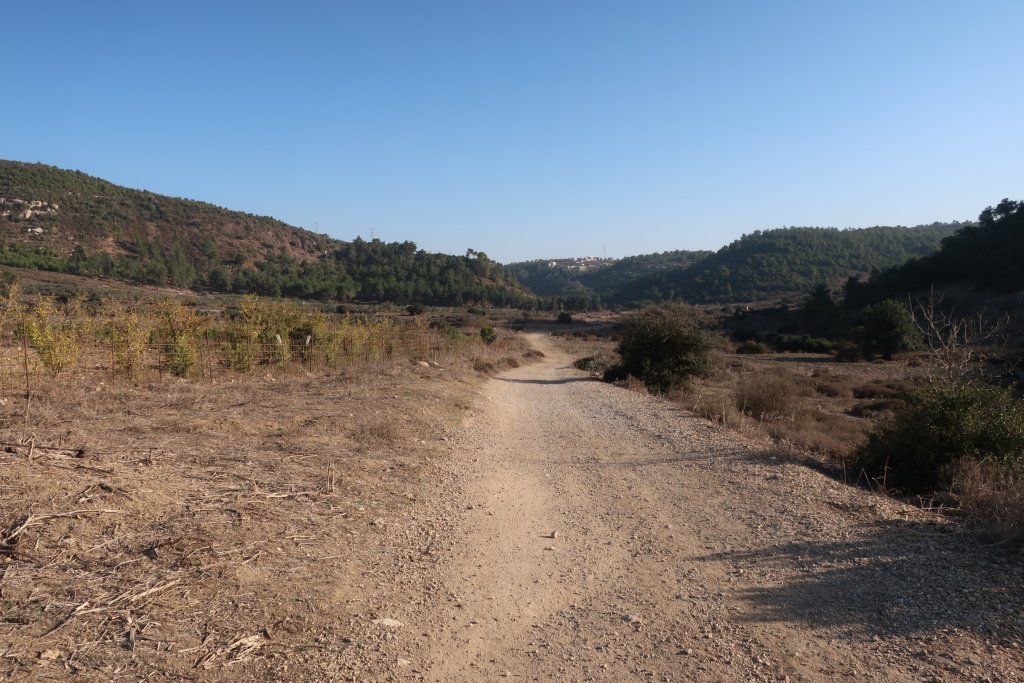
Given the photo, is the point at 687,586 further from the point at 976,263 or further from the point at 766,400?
the point at 976,263

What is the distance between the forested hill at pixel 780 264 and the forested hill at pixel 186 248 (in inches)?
1468

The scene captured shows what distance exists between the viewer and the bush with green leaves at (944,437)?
777 cm

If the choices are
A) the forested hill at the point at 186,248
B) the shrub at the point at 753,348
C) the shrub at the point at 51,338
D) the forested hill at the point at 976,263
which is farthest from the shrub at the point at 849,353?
the forested hill at the point at 186,248

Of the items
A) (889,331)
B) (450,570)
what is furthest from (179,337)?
(889,331)

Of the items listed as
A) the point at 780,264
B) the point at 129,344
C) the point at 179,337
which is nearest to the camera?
the point at 129,344

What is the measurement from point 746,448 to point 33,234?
206 ft

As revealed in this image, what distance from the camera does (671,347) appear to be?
22.3 meters

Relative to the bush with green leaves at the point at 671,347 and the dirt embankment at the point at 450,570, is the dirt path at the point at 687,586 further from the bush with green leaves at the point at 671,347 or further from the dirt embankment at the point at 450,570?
the bush with green leaves at the point at 671,347

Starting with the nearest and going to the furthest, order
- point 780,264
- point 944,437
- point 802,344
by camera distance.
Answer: point 944,437
point 802,344
point 780,264

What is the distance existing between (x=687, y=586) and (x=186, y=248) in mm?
74460

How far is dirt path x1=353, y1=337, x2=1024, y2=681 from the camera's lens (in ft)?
12.4

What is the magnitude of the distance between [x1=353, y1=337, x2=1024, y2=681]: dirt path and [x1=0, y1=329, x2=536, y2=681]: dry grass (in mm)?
480

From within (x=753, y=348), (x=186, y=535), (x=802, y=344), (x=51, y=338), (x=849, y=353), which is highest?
(x=51, y=338)

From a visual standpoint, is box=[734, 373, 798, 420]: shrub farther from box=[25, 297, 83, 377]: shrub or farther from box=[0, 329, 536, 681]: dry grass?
box=[25, 297, 83, 377]: shrub
